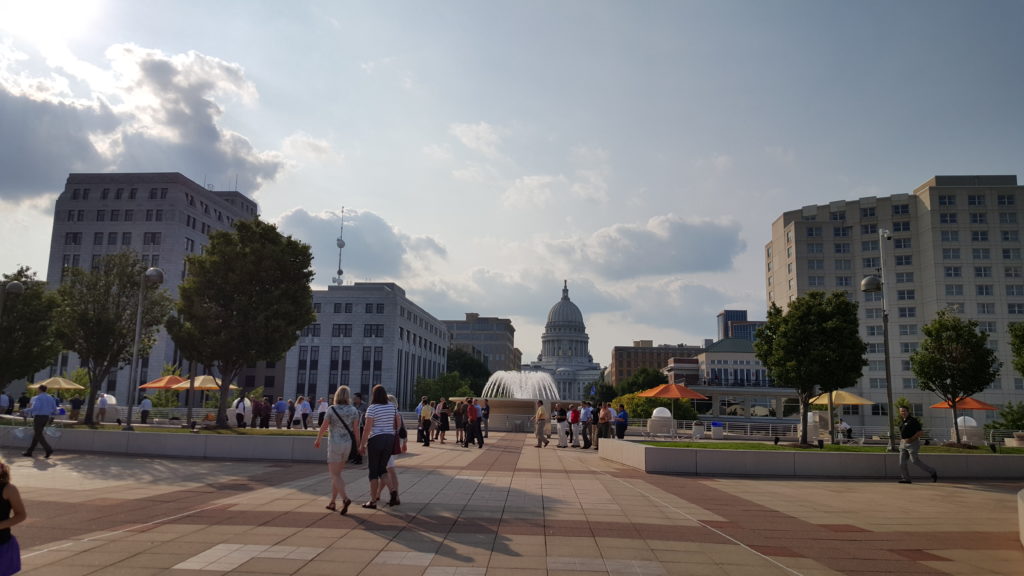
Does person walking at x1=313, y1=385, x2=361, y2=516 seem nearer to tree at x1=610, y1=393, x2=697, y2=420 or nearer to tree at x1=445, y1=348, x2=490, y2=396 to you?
tree at x1=610, y1=393, x2=697, y2=420

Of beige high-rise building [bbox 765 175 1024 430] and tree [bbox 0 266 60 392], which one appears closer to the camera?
tree [bbox 0 266 60 392]

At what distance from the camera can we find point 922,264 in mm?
77938

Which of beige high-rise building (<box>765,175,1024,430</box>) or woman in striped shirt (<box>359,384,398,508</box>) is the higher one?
beige high-rise building (<box>765,175,1024,430</box>)

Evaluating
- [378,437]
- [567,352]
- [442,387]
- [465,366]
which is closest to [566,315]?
[567,352]

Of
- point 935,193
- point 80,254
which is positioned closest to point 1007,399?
point 935,193

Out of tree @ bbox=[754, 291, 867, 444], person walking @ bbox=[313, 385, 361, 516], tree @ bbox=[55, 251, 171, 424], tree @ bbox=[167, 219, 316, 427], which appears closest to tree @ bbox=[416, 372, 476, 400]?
tree @ bbox=[55, 251, 171, 424]

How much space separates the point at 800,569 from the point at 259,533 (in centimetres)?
648

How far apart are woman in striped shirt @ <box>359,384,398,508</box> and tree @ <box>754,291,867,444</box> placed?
19707 millimetres

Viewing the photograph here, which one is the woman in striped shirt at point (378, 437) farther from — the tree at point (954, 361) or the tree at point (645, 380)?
the tree at point (645, 380)

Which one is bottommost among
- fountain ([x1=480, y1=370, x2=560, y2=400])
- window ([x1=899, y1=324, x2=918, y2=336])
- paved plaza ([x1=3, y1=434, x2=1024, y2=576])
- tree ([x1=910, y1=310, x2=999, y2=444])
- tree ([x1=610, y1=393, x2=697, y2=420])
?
paved plaza ([x1=3, y1=434, x2=1024, y2=576])

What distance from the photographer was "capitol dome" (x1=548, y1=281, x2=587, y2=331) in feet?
623

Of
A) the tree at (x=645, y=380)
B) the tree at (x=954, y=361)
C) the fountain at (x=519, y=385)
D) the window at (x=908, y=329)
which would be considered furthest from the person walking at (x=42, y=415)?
the tree at (x=645, y=380)

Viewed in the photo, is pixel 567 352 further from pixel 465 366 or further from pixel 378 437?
pixel 378 437

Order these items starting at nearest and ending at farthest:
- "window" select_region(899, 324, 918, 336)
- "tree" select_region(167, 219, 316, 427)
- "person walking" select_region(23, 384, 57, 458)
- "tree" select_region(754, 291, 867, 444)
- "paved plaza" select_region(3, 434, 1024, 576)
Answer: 1. "paved plaza" select_region(3, 434, 1024, 576)
2. "person walking" select_region(23, 384, 57, 458)
3. "tree" select_region(167, 219, 316, 427)
4. "tree" select_region(754, 291, 867, 444)
5. "window" select_region(899, 324, 918, 336)
